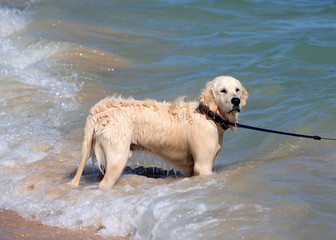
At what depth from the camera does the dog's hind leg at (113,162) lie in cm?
A: 600

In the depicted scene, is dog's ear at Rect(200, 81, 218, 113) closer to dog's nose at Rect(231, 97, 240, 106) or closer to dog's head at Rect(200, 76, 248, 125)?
dog's head at Rect(200, 76, 248, 125)

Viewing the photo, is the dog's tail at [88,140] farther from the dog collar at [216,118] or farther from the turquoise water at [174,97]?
the dog collar at [216,118]

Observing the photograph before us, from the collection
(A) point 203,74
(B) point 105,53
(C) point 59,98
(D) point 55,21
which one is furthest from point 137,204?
(D) point 55,21

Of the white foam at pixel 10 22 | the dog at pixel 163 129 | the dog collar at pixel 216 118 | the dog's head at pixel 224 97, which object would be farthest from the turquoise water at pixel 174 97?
the dog's head at pixel 224 97

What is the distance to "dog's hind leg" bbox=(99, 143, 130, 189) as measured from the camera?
6.00m

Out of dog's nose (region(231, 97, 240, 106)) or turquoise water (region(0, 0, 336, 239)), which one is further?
dog's nose (region(231, 97, 240, 106))

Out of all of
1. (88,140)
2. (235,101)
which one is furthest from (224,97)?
(88,140)

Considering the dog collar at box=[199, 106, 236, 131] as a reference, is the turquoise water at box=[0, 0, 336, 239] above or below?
below

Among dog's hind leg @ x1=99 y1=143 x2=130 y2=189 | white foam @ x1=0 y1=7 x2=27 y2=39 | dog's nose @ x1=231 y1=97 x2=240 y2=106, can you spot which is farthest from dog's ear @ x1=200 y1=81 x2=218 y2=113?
white foam @ x1=0 y1=7 x2=27 y2=39

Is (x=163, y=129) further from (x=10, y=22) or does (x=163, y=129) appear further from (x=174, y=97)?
(x=10, y=22)

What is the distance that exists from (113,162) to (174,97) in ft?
14.7

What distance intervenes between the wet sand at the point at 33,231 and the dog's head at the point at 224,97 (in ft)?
6.94

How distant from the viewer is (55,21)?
18.0 metres

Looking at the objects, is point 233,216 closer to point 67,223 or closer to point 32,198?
point 67,223
